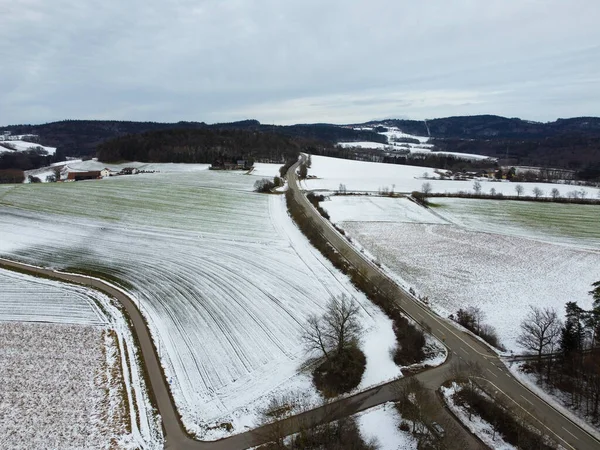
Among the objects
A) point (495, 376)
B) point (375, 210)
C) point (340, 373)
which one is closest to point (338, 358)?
point (340, 373)

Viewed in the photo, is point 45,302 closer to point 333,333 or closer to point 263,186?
point 333,333

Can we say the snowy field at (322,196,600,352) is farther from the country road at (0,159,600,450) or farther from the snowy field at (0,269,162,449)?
the snowy field at (0,269,162,449)

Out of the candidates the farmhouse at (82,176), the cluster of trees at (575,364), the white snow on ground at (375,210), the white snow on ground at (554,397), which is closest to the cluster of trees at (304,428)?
the white snow on ground at (554,397)

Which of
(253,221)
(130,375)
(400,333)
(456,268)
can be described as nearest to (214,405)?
(130,375)

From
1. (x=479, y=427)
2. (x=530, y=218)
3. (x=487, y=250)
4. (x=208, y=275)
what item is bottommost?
(x=479, y=427)

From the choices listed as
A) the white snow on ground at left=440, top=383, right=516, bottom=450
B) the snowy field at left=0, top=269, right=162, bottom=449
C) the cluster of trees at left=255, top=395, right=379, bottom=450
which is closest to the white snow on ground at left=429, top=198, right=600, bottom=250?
the white snow on ground at left=440, top=383, right=516, bottom=450
